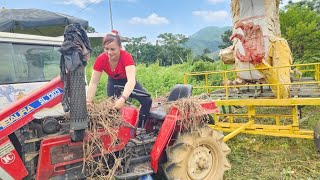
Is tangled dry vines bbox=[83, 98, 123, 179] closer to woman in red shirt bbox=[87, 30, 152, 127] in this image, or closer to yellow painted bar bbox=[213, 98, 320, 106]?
woman in red shirt bbox=[87, 30, 152, 127]

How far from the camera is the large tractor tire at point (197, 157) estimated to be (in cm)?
327

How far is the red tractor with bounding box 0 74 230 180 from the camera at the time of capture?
8.59 ft

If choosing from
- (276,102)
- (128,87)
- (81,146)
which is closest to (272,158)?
(276,102)

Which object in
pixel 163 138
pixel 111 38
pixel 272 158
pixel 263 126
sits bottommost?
pixel 272 158

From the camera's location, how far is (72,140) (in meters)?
2.77

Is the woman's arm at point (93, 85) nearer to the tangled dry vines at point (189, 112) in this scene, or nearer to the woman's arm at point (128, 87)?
the woman's arm at point (128, 87)

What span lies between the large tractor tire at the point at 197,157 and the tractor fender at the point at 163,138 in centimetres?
11

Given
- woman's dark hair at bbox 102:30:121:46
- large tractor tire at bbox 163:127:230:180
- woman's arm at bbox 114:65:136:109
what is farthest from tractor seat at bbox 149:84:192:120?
woman's dark hair at bbox 102:30:121:46

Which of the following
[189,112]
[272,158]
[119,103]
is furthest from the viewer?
[272,158]

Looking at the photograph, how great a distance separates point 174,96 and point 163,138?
30.6 inches

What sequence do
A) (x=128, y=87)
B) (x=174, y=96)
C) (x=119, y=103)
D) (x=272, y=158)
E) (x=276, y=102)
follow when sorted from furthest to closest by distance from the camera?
(x=276, y=102), (x=272, y=158), (x=174, y=96), (x=128, y=87), (x=119, y=103)

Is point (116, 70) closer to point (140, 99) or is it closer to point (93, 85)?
point (93, 85)

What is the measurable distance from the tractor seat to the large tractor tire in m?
0.37

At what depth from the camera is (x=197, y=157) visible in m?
3.51
